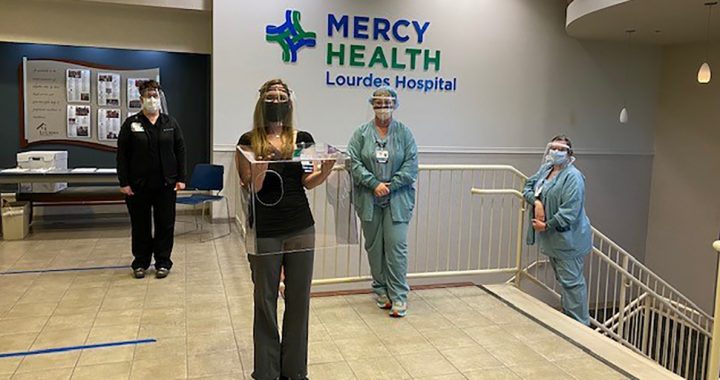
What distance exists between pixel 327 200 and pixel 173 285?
1959 mm

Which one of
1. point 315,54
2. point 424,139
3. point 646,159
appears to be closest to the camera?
point 315,54

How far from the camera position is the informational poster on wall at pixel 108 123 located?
7164 millimetres

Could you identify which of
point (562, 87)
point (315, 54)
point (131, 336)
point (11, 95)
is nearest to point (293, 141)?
point (131, 336)

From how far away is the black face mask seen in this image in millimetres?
2609

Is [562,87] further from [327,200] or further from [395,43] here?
[327,200]

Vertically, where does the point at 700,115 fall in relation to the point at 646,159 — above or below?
above

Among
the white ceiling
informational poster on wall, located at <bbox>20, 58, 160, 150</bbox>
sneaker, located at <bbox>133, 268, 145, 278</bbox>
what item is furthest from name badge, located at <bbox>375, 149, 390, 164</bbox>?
informational poster on wall, located at <bbox>20, 58, 160, 150</bbox>

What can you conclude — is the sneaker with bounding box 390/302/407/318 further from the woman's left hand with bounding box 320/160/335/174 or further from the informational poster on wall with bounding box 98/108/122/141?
the informational poster on wall with bounding box 98/108/122/141

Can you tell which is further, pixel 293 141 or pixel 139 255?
pixel 139 255

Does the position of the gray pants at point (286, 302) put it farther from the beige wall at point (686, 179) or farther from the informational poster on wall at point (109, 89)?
the beige wall at point (686, 179)

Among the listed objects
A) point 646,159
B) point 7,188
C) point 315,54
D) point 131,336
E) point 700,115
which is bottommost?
point 131,336

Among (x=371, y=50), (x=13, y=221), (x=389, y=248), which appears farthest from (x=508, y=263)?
(x=13, y=221)

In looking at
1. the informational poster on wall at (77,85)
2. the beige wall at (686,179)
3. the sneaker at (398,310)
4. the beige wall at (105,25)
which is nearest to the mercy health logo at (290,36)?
the beige wall at (105,25)

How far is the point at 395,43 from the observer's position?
7.27 m
